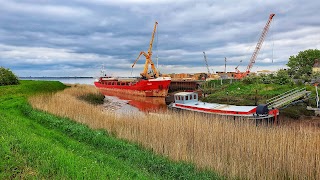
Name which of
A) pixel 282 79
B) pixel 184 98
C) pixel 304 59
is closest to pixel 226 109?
pixel 184 98

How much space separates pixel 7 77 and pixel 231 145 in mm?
33525

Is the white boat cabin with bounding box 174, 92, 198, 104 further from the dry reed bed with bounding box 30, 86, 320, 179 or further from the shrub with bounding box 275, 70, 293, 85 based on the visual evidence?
the shrub with bounding box 275, 70, 293, 85

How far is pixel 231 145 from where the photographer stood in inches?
486

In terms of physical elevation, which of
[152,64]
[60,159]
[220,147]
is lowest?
[220,147]

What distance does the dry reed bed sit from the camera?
33.6 ft

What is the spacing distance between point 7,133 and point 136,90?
181ft

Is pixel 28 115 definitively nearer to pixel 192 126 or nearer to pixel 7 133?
pixel 7 133

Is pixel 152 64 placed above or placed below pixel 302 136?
above

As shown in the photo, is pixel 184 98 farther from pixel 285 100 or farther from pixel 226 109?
pixel 285 100

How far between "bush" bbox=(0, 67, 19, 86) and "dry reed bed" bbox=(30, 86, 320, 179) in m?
24.6

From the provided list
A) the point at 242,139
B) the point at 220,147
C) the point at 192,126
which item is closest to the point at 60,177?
the point at 220,147

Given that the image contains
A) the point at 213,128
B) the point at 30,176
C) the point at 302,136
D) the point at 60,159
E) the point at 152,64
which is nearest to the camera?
the point at 30,176

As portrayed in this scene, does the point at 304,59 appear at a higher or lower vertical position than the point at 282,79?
higher

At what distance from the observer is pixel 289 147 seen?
35.8ft
